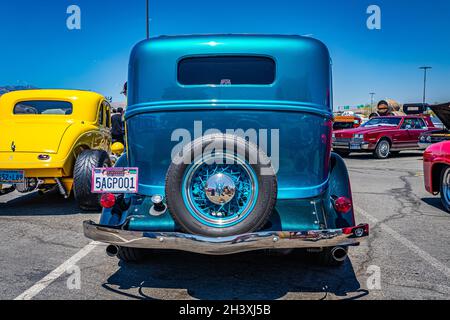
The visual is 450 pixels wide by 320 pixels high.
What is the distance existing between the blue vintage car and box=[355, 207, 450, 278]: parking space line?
117cm

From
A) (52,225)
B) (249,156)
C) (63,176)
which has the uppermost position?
(249,156)

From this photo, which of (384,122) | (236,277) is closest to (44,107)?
(236,277)

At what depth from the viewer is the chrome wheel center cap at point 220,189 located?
293 cm

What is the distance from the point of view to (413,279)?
3428 mm

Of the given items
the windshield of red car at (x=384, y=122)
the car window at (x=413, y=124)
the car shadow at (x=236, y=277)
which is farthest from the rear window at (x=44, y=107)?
the car window at (x=413, y=124)

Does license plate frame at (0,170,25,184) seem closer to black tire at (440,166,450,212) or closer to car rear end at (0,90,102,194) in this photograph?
car rear end at (0,90,102,194)

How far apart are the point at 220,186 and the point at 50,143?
3.83 metres

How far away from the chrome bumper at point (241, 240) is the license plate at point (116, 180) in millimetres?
411

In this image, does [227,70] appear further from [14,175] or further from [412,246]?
[14,175]

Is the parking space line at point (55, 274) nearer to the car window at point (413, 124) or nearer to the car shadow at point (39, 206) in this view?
the car shadow at point (39, 206)
